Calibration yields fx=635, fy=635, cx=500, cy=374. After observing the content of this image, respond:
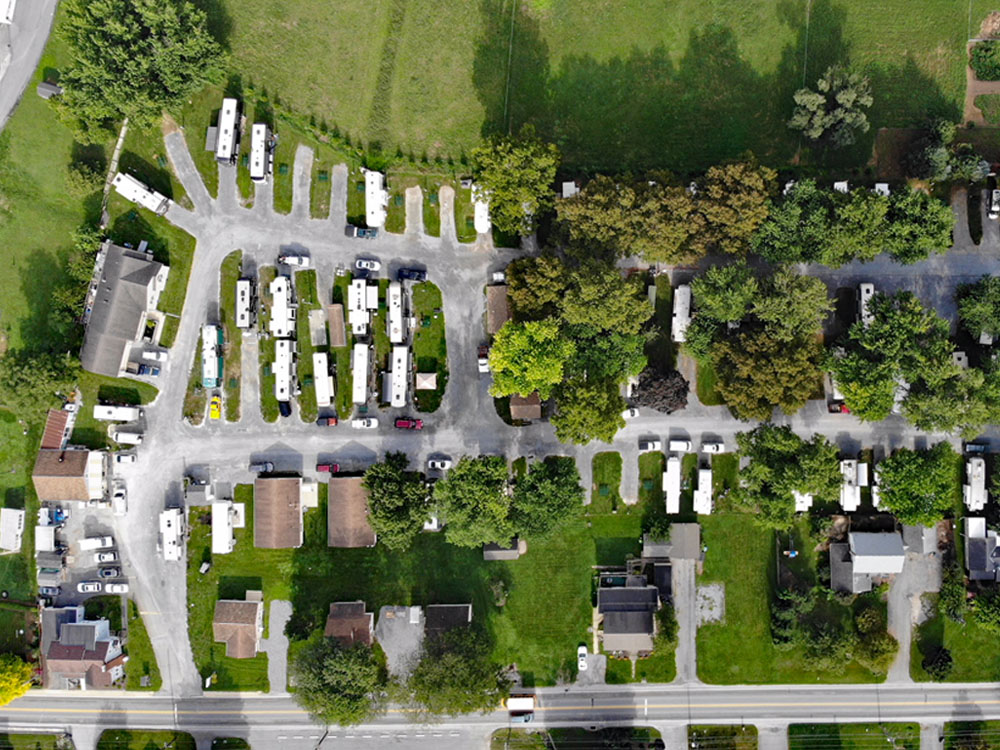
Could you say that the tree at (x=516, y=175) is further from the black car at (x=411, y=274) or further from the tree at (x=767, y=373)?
the tree at (x=767, y=373)

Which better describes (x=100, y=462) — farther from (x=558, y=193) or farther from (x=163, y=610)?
(x=558, y=193)

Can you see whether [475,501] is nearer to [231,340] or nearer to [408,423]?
[408,423]

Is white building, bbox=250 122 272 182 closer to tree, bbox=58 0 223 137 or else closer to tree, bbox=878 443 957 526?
tree, bbox=58 0 223 137

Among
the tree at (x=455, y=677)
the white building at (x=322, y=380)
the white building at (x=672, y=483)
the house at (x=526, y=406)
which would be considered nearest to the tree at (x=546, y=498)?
the house at (x=526, y=406)

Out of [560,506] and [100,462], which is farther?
[100,462]

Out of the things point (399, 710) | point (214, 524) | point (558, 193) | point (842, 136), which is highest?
point (842, 136)

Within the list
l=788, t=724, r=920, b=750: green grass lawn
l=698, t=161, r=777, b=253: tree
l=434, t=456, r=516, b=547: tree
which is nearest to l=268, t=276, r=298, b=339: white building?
l=434, t=456, r=516, b=547: tree

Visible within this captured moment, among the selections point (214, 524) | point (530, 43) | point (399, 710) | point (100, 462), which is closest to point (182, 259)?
point (100, 462)
